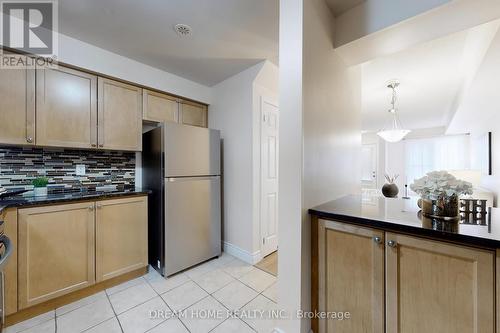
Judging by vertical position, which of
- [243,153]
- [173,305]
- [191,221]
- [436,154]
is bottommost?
[173,305]

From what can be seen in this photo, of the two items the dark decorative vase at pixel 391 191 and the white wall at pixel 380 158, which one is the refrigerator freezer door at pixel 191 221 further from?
the white wall at pixel 380 158

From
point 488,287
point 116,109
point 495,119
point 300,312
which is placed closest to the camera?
point 488,287

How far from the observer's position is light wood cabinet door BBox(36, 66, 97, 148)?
1729mm

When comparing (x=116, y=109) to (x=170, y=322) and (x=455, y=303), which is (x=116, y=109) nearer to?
(x=170, y=322)

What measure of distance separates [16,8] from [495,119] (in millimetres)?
6021

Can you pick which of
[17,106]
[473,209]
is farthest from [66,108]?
[473,209]

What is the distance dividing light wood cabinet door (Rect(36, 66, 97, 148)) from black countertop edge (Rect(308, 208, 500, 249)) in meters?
2.15

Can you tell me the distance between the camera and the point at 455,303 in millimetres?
839

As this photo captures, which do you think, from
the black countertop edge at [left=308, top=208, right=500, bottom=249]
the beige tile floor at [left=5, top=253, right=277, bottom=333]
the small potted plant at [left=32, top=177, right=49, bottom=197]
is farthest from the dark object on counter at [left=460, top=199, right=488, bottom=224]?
the small potted plant at [left=32, top=177, right=49, bottom=197]

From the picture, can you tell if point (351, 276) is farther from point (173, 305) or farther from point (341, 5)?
point (341, 5)

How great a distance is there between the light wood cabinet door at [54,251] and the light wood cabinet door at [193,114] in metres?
1.46

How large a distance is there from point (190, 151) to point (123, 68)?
1.11 metres

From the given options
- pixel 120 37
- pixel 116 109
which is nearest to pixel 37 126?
pixel 116 109

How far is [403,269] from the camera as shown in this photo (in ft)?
3.12
